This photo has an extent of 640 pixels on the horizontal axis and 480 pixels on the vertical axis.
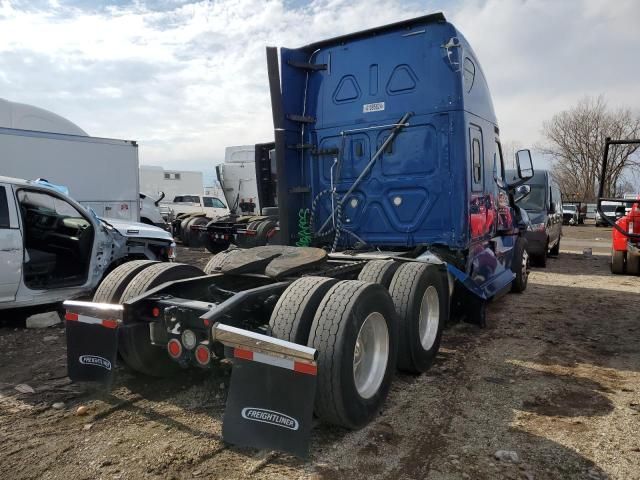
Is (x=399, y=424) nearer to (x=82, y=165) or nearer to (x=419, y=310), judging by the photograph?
(x=419, y=310)

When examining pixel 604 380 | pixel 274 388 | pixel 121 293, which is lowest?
pixel 604 380

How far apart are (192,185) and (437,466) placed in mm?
27035

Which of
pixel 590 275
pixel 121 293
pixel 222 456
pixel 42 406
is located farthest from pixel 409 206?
pixel 590 275

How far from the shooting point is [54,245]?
22.7ft

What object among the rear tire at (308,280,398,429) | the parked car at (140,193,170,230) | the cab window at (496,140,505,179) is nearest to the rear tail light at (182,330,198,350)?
the rear tire at (308,280,398,429)

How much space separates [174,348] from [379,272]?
1913 mm

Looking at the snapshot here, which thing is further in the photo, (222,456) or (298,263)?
(298,263)

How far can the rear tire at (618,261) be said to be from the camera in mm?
10944

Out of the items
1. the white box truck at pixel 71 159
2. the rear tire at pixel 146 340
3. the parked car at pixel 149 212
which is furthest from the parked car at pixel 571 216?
the rear tire at pixel 146 340

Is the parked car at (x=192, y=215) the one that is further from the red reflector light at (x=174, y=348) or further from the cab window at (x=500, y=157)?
the red reflector light at (x=174, y=348)

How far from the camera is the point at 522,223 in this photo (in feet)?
27.2

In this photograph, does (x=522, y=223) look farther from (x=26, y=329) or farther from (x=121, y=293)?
(x=26, y=329)

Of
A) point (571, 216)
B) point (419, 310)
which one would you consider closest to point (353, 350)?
point (419, 310)

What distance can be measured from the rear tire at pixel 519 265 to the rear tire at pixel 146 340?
5790mm
